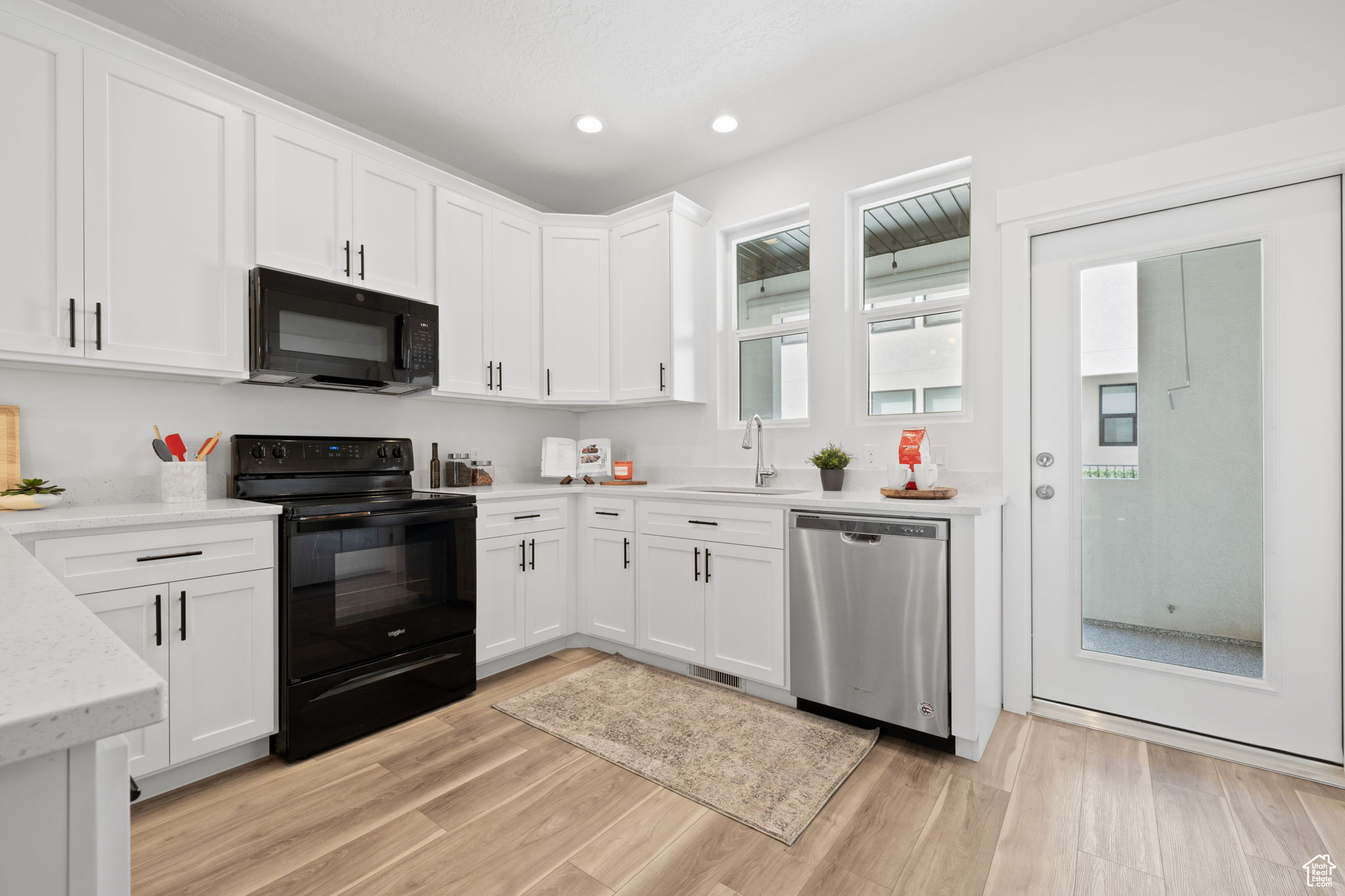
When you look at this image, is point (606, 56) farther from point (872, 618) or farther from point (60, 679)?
point (60, 679)

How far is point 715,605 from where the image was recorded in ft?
9.27

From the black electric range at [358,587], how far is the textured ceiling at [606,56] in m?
1.63

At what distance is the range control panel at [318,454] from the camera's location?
255cm

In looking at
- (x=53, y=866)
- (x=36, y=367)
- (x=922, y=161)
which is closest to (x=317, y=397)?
(x=36, y=367)

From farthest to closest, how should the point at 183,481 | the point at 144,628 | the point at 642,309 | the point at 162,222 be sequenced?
the point at 642,309, the point at 183,481, the point at 162,222, the point at 144,628

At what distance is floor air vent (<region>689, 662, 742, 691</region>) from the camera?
2.81 metres

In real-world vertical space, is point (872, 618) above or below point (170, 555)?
below

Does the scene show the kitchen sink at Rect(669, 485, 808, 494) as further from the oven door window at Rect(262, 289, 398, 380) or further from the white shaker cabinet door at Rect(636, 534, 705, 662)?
the oven door window at Rect(262, 289, 398, 380)

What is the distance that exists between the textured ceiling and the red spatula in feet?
5.32

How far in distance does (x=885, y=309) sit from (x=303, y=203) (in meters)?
2.69

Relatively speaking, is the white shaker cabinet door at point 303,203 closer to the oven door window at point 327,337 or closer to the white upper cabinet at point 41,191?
the oven door window at point 327,337

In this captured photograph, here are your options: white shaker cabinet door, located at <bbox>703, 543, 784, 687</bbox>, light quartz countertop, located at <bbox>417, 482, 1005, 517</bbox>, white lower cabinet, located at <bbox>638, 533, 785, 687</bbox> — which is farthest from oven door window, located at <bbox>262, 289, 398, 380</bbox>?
white shaker cabinet door, located at <bbox>703, 543, 784, 687</bbox>

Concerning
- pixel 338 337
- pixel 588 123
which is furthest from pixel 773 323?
pixel 338 337

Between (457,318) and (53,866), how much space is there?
2926 millimetres
